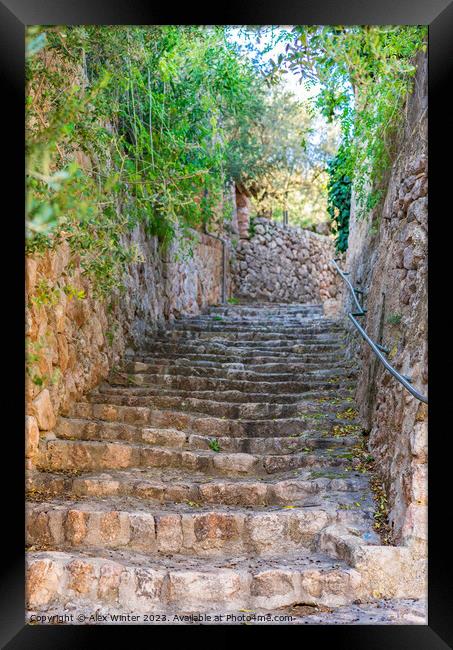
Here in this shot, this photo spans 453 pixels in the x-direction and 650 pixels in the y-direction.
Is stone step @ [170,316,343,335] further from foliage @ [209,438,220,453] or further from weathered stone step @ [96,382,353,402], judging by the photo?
A: foliage @ [209,438,220,453]

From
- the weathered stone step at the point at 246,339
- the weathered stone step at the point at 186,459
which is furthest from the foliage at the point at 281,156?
the weathered stone step at the point at 186,459

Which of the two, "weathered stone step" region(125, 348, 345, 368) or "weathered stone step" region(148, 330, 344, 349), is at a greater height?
"weathered stone step" region(148, 330, 344, 349)

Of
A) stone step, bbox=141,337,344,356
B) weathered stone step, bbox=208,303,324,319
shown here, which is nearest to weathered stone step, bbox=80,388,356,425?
stone step, bbox=141,337,344,356

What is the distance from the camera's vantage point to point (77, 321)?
4172mm

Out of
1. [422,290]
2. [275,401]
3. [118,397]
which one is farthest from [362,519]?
[118,397]

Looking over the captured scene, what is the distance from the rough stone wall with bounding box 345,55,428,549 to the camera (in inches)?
106

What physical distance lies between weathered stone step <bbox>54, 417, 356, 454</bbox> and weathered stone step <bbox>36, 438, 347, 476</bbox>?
0.11 meters

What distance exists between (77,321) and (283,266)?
277 inches

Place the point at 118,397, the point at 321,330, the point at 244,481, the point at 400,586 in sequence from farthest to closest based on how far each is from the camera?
the point at 321,330 → the point at 118,397 → the point at 244,481 → the point at 400,586

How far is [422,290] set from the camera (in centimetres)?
294
